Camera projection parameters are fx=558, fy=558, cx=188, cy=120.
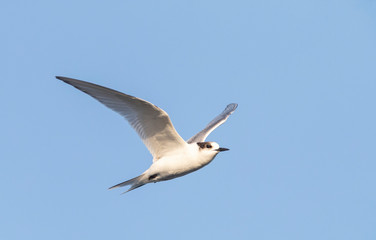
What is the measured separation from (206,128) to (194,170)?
313cm

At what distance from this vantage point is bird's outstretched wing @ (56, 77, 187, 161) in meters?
10.7

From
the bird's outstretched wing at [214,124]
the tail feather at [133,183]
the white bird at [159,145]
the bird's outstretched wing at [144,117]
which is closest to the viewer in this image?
the bird's outstretched wing at [144,117]

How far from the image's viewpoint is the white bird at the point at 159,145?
36.7 ft

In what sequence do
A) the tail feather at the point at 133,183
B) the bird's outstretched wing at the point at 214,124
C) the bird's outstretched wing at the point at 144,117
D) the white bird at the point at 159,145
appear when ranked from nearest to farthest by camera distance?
the bird's outstretched wing at the point at 144,117 < the white bird at the point at 159,145 < the tail feather at the point at 133,183 < the bird's outstretched wing at the point at 214,124

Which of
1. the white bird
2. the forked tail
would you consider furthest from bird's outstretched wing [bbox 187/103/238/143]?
the forked tail

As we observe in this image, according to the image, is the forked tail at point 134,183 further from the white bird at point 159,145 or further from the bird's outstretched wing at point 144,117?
the bird's outstretched wing at point 144,117

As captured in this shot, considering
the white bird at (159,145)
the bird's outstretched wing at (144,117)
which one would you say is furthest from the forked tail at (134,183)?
the bird's outstretched wing at (144,117)

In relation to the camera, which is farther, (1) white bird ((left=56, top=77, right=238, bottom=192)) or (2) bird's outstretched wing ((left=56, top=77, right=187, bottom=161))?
(1) white bird ((left=56, top=77, right=238, bottom=192))

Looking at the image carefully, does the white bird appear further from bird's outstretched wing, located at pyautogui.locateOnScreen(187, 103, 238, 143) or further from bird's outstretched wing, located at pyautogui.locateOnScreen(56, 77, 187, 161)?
bird's outstretched wing, located at pyautogui.locateOnScreen(187, 103, 238, 143)

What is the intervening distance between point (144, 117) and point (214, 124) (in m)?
4.07

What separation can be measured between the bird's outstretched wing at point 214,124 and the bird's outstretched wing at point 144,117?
6.27ft

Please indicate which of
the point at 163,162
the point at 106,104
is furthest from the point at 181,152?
the point at 106,104

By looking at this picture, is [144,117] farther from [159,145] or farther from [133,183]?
[133,183]

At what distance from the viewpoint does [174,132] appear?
11641 mm
